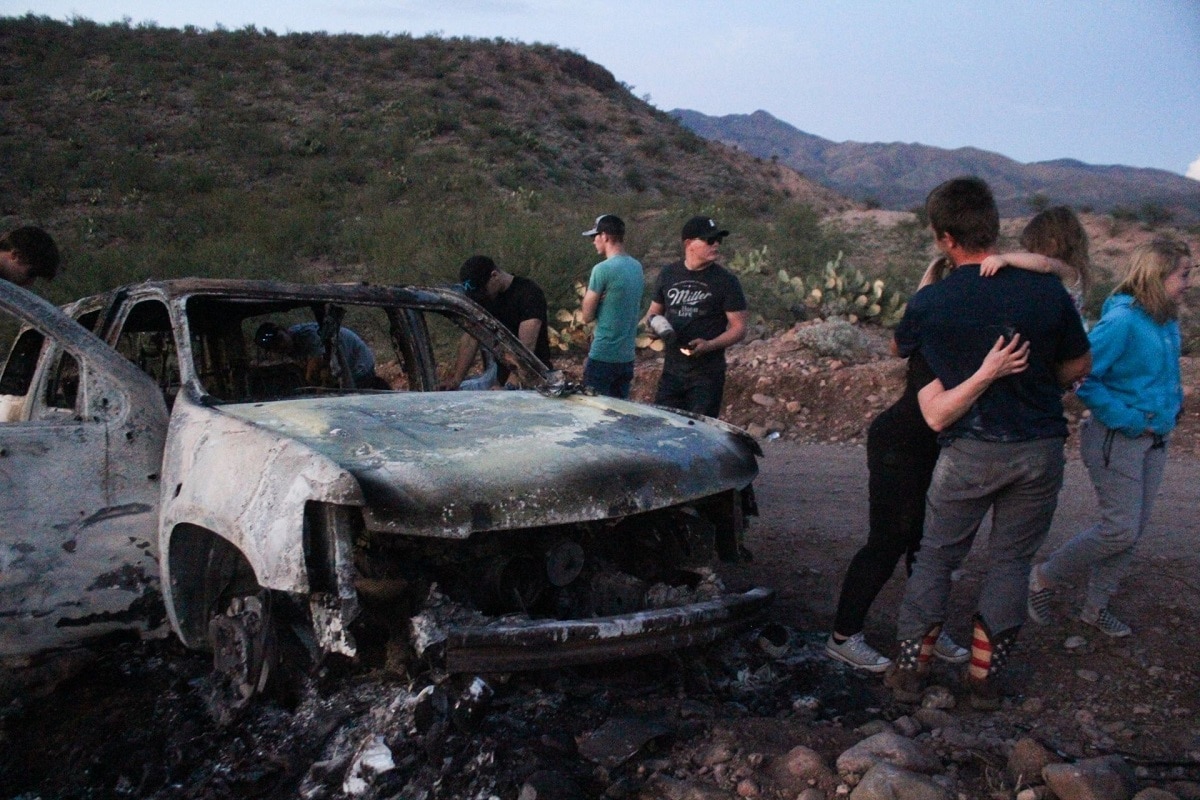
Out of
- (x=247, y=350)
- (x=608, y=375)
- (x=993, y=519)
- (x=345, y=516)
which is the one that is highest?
(x=247, y=350)

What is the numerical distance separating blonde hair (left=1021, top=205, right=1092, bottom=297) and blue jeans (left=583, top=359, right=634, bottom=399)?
2.92 m

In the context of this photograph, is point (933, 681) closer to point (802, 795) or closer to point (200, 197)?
point (802, 795)

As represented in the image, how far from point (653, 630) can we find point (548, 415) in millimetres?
1115

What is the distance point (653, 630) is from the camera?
3229 millimetres

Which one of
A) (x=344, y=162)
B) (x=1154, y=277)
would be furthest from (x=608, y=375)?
(x=344, y=162)

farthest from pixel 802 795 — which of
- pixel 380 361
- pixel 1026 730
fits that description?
pixel 380 361

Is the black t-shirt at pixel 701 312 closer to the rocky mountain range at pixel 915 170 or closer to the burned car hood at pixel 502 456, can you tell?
the burned car hood at pixel 502 456

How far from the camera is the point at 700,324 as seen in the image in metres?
5.70

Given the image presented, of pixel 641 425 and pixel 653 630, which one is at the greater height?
pixel 641 425

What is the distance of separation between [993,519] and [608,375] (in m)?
3.16

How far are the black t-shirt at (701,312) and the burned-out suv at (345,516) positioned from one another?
1382 millimetres

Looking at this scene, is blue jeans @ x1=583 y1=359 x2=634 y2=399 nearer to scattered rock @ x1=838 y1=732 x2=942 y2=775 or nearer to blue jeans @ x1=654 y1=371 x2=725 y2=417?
blue jeans @ x1=654 y1=371 x2=725 y2=417

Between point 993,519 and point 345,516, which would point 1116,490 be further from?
point 345,516

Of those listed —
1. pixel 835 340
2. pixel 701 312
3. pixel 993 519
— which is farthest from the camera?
pixel 835 340
